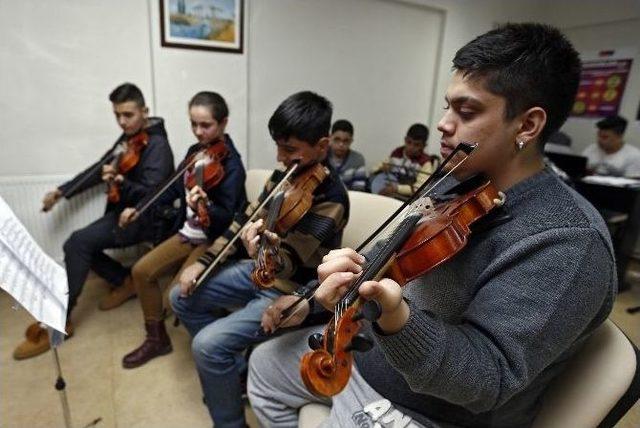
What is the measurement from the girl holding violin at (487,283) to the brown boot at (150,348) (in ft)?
4.06

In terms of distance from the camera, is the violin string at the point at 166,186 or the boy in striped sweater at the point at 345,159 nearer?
the violin string at the point at 166,186

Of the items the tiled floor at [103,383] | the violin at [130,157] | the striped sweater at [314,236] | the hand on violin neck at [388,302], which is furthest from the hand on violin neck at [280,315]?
the violin at [130,157]

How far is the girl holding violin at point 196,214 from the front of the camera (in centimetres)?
170

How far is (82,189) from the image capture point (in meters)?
2.26

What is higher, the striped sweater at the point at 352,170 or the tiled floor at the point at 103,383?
the striped sweater at the point at 352,170

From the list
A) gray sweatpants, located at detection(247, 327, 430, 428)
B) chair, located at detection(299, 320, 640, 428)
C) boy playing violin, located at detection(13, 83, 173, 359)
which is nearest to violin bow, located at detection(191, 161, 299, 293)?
gray sweatpants, located at detection(247, 327, 430, 428)

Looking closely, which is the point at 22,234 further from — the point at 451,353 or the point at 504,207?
the point at 504,207

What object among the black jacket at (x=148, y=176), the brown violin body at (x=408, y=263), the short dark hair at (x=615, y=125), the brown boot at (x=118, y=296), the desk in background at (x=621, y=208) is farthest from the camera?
the short dark hair at (x=615, y=125)

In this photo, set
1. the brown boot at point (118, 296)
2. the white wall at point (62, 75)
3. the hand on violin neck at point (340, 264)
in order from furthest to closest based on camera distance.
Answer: the brown boot at point (118, 296) → the white wall at point (62, 75) → the hand on violin neck at point (340, 264)

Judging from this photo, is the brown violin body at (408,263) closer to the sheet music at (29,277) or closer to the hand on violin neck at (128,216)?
the sheet music at (29,277)

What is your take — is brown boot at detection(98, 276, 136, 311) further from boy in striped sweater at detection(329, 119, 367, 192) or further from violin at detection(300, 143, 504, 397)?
violin at detection(300, 143, 504, 397)

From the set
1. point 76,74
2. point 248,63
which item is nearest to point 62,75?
point 76,74

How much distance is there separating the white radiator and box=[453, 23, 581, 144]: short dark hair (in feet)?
8.06

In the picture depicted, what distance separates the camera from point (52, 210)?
2.37 metres
